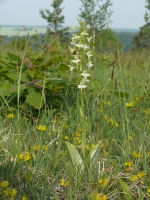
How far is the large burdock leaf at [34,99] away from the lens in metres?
2.59

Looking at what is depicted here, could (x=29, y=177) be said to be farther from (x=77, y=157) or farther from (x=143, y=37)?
(x=143, y=37)

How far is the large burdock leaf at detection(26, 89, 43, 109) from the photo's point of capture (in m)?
2.59

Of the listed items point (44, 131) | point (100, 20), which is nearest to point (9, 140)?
point (44, 131)

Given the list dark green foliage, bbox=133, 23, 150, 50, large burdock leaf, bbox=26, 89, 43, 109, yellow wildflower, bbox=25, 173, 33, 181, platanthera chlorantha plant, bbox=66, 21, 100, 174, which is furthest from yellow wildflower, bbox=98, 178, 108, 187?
dark green foliage, bbox=133, 23, 150, 50

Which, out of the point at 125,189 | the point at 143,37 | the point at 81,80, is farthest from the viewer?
the point at 143,37

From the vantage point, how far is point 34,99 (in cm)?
264

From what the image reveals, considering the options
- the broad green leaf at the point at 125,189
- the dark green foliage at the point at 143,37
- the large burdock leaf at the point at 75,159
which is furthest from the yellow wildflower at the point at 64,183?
the dark green foliage at the point at 143,37

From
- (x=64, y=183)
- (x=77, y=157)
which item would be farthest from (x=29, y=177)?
(x=77, y=157)

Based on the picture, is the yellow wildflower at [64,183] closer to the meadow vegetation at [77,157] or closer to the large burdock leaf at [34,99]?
the meadow vegetation at [77,157]

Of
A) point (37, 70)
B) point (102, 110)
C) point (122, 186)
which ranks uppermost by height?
point (37, 70)

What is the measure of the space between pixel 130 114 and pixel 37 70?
2.52 ft

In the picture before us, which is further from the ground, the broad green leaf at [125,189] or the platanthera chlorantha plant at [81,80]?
the platanthera chlorantha plant at [81,80]

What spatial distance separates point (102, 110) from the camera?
266cm

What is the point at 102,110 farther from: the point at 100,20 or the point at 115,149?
the point at 100,20
